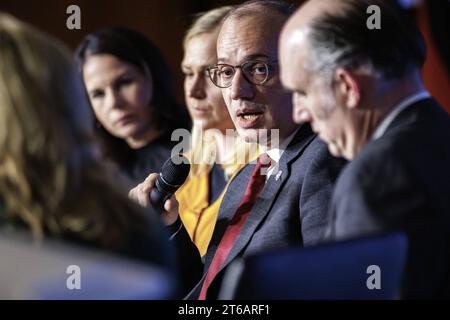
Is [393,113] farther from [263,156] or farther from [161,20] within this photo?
[161,20]

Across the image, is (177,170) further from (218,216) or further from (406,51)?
(406,51)

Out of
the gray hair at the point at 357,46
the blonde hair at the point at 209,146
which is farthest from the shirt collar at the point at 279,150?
the gray hair at the point at 357,46

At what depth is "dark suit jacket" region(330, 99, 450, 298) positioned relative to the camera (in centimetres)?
145

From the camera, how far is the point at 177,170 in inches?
72.7

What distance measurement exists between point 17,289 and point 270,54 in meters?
1.00

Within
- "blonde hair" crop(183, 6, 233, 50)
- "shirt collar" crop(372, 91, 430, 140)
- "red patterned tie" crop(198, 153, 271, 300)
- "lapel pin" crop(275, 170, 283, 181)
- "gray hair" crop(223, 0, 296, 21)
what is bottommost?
"red patterned tie" crop(198, 153, 271, 300)

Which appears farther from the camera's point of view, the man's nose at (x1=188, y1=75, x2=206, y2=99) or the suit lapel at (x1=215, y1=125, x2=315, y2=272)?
the man's nose at (x1=188, y1=75, x2=206, y2=99)

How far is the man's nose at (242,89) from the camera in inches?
79.9

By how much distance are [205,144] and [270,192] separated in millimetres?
600

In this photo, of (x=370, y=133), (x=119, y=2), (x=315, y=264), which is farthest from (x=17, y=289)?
(x=119, y=2)

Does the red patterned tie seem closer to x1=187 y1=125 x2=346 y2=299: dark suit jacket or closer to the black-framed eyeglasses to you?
x1=187 y1=125 x2=346 y2=299: dark suit jacket

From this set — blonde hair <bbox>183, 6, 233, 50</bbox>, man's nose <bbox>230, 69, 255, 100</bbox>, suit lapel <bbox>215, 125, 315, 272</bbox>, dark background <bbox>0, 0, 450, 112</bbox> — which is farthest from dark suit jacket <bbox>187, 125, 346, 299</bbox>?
dark background <bbox>0, 0, 450, 112</bbox>

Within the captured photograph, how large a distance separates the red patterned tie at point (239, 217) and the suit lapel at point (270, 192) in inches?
1.2

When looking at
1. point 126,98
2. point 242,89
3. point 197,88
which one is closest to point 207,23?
point 197,88
